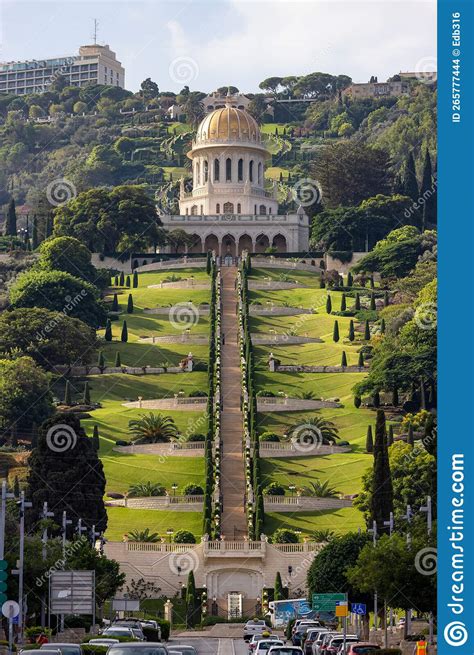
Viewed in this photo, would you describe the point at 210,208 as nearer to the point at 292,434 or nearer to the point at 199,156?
the point at 199,156

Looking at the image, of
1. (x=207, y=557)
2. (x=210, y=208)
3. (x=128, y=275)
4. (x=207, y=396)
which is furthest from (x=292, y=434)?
(x=210, y=208)

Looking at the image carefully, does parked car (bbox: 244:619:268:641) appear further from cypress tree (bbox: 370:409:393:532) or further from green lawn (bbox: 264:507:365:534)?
green lawn (bbox: 264:507:365:534)

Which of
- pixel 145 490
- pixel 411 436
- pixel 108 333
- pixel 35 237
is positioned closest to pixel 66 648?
pixel 145 490

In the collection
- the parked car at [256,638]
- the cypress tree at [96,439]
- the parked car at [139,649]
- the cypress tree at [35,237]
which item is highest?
the cypress tree at [35,237]

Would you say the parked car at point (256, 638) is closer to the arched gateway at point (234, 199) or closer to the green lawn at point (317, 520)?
the green lawn at point (317, 520)

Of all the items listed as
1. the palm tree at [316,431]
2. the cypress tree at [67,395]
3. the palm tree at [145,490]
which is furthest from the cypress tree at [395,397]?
the palm tree at [145,490]

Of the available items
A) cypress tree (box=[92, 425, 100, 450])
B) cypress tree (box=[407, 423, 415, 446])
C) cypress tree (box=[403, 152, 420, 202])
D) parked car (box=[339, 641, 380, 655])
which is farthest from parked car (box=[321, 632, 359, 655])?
cypress tree (box=[403, 152, 420, 202])

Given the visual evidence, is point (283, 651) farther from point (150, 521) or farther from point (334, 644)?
point (150, 521)
